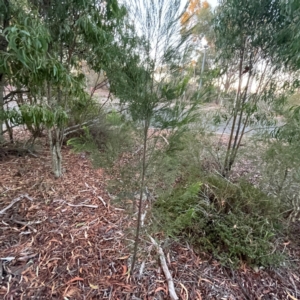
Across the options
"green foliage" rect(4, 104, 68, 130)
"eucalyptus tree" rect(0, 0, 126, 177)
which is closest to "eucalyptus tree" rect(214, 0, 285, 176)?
"eucalyptus tree" rect(0, 0, 126, 177)

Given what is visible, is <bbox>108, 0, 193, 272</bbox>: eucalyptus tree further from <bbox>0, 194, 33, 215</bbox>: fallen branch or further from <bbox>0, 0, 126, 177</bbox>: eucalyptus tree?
<bbox>0, 194, 33, 215</bbox>: fallen branch

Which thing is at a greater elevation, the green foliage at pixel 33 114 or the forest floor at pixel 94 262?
the green foliage at pixel 33 114

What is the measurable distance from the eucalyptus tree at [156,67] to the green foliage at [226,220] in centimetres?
69

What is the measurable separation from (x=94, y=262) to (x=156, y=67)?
1.52 m

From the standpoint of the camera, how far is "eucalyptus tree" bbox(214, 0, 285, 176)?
211 centimetres

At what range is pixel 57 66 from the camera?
1.56m

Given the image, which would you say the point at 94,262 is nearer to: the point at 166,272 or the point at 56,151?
the point at 166,272

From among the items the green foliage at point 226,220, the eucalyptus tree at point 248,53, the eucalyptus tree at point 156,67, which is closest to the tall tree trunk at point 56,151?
the green foliage at point 226,220

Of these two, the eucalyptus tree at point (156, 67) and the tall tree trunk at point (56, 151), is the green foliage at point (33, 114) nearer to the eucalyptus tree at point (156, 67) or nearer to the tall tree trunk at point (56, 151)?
the tall tree trunk at point (56, 151)

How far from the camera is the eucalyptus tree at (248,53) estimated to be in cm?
211

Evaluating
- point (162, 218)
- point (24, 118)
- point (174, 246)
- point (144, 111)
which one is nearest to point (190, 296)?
point (174, 246)

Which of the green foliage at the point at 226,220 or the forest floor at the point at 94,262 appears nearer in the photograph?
the forest floor at the point at 94,262

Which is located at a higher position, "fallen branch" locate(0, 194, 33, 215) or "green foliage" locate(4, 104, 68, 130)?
"green foliage" locate(4, 104, 68, 130)

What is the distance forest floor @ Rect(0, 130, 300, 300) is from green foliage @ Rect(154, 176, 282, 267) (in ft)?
0.38
